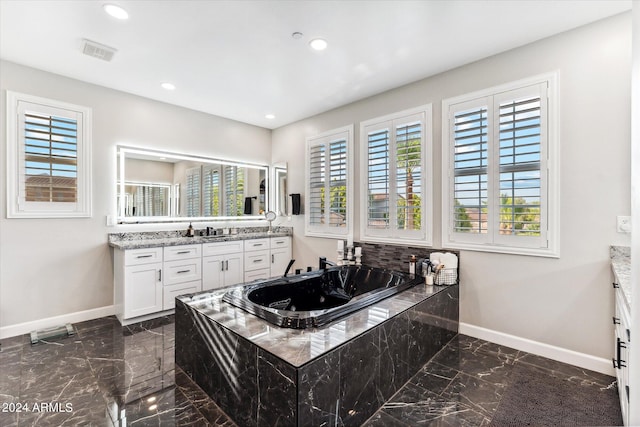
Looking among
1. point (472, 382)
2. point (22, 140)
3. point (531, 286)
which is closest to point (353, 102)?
point (531, 286)

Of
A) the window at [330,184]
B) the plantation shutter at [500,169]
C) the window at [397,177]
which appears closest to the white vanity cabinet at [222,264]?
the window at [330,184]

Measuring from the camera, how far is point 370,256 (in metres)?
3.67

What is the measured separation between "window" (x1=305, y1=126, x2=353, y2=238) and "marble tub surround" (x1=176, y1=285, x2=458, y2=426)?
177 cm

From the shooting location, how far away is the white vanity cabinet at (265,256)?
13.8 ft

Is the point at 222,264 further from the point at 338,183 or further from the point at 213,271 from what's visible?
the point at 338,183

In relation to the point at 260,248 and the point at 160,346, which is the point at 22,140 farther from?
the point at 260,248

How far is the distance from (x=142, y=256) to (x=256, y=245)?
145 centimetres

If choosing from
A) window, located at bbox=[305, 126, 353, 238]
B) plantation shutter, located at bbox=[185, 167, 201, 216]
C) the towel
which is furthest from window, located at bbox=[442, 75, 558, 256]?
plantation shutter, located at bbox=[185, 167, 201, 216]

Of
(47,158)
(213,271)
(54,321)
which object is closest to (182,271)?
(213,271)

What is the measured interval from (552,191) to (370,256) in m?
1.90

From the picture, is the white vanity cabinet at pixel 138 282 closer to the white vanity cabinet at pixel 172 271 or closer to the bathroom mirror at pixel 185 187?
the white vanity cabinet at pixel 172 271

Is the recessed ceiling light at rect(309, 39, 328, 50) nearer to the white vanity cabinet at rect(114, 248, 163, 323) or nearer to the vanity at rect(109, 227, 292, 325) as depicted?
the vanity at rect(109, 227, 292, 325)

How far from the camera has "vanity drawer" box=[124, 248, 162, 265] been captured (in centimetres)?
315

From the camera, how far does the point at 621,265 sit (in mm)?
1982
